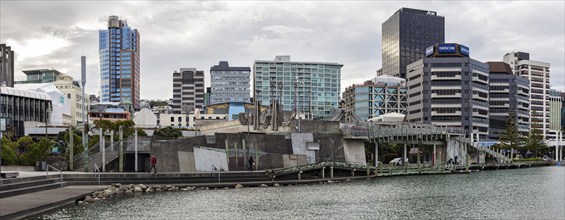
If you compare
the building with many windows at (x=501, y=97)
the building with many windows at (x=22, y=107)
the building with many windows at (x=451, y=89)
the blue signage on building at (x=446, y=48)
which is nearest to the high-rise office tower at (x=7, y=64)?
the building with many windows at (x=22, y=107)

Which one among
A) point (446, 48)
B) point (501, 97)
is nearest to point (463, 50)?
point (446, 48)

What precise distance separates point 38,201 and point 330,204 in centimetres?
1627

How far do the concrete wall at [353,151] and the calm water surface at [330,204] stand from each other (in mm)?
21756

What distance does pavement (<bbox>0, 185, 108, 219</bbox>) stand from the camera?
85.5ft

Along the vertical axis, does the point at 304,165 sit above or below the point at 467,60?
below

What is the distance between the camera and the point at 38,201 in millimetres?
30281

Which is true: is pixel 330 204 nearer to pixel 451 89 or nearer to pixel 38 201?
pixel 38 201

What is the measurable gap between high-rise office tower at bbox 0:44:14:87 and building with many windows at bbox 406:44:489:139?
11157 cm

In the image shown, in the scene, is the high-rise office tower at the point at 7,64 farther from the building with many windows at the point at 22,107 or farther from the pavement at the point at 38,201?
the pavement at the point at 38,201

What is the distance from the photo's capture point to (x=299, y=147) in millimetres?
64875

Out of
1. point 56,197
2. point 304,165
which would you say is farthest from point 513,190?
point 56,197

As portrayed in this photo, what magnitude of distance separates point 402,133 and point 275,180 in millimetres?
28596

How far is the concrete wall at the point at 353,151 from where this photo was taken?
232 feet

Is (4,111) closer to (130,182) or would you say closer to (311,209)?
(130,182)
